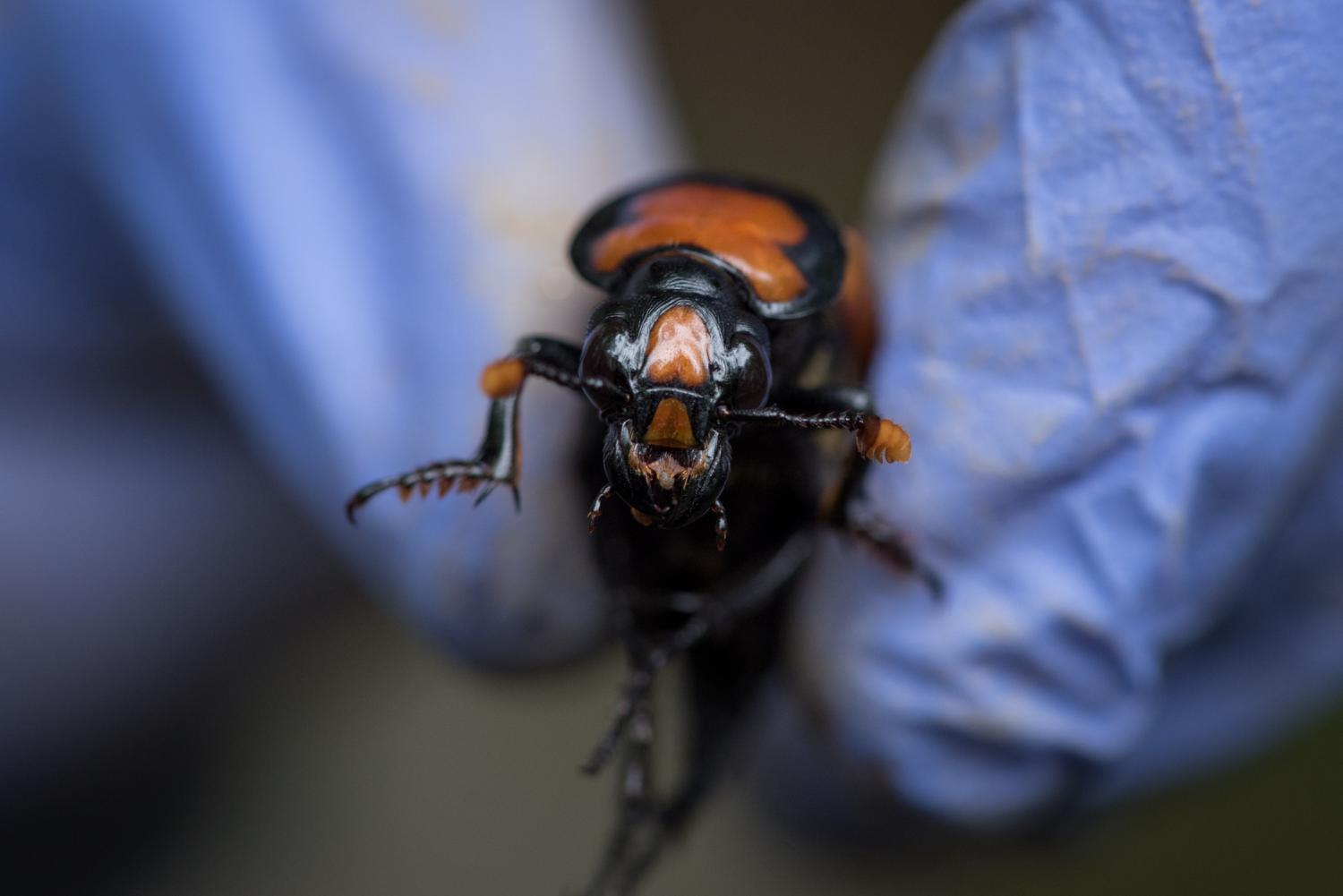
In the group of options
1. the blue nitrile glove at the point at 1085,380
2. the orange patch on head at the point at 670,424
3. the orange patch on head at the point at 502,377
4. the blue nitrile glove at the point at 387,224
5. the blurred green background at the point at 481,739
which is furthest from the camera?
the blurred green background at the point at 481,739

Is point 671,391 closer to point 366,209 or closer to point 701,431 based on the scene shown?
point 701,431

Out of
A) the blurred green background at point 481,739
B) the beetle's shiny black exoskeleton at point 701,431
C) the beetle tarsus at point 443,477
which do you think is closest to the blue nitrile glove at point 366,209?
the beetle's shiny black exoskeleton at point 701,431

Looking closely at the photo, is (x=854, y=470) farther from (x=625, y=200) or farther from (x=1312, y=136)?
(x=1312, y=136)


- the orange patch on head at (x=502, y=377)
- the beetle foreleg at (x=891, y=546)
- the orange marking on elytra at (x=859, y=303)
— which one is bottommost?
the beetle foreleg at (x=891, y=546)

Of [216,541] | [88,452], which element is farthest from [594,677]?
[88,452]

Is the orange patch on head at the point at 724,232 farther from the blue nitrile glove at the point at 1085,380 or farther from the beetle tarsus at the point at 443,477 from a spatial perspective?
the blue nitrile glove at the point at 1085,380

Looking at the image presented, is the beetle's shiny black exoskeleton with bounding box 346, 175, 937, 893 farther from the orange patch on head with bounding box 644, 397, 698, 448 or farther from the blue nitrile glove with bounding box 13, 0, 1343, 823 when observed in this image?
the blue nitrile glove with bounding box 13, 0, 1343, 823

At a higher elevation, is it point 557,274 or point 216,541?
point 557,274
